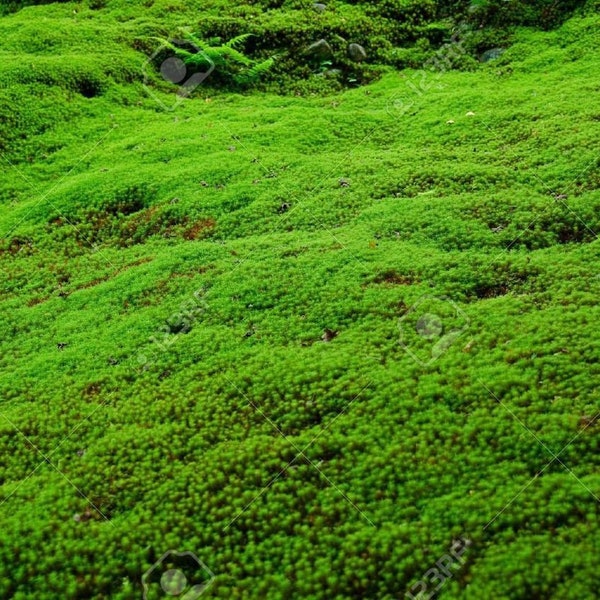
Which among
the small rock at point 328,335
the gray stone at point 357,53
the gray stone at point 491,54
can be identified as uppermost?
the gray stone at point 357,53

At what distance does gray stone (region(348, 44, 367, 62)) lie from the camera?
16.7m

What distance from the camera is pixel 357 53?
16.8 m

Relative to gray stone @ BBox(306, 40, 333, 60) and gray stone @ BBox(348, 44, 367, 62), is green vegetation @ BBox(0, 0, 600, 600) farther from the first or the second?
gray stone @ BBox(306, 40, 333, 60)

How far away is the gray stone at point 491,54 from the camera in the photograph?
50.3 feet

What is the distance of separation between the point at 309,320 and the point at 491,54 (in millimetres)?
10876

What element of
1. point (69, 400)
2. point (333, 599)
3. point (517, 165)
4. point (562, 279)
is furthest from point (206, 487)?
point (517, 165)

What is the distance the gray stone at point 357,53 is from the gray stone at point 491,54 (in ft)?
10.7

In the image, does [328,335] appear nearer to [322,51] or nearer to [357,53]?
[357,53]

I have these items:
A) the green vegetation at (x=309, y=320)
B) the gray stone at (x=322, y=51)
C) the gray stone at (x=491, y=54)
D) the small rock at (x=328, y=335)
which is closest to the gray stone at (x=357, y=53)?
the green vegetation at (x=309, y=320)

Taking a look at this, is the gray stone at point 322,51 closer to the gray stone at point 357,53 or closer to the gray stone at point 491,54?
the gray stone at point 357,53

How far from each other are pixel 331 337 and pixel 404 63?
1120cm

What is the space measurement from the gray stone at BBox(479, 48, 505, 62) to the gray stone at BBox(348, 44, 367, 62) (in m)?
3.27

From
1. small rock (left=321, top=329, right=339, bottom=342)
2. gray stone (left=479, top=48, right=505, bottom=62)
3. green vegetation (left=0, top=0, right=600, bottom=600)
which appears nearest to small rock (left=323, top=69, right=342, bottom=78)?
green vegetation (left=0, top=0, right=600, bottom=600)

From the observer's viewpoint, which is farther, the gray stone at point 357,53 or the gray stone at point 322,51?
the gray stone at point 322,51
